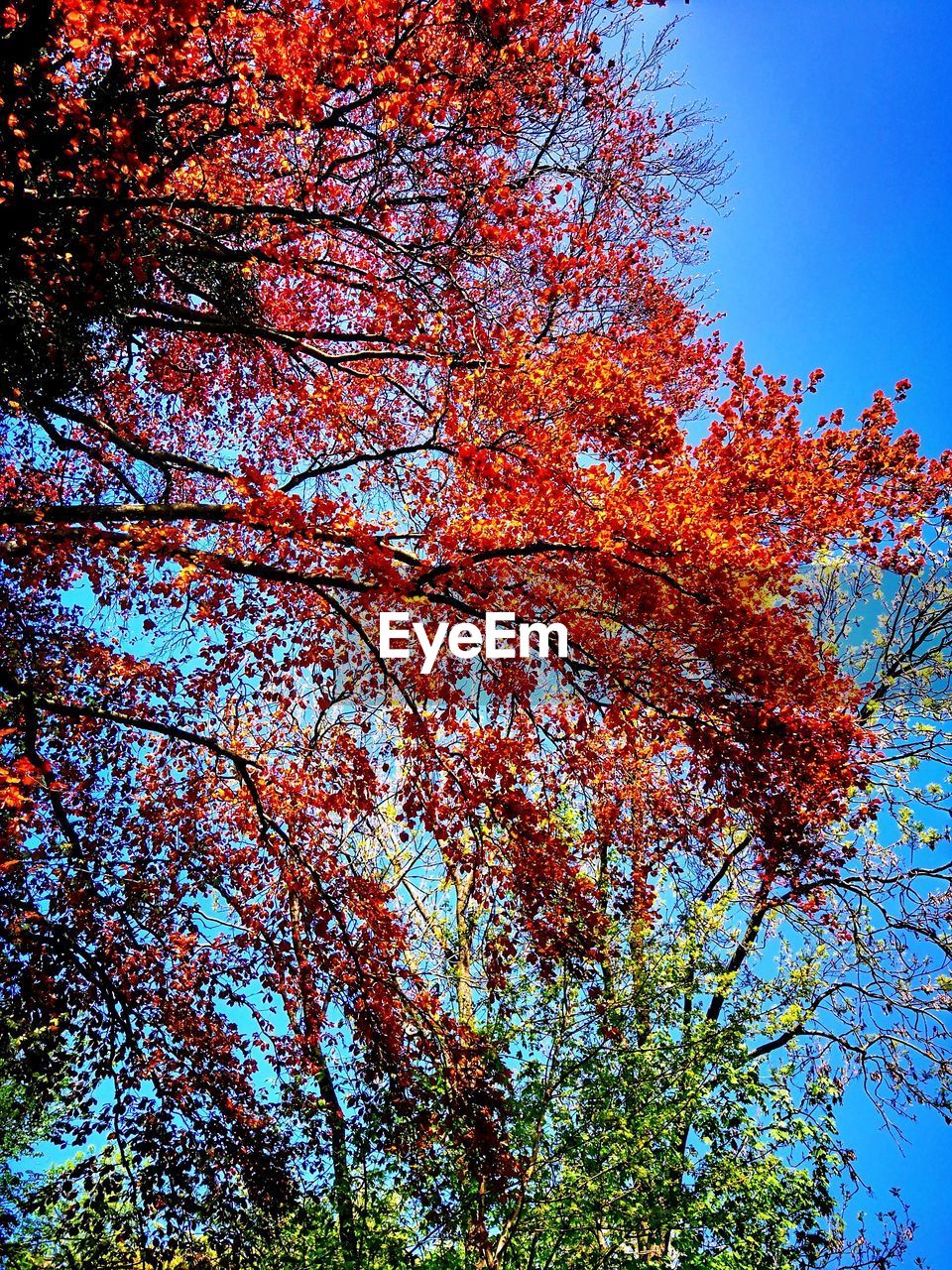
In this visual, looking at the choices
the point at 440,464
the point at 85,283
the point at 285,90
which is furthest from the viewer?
the point at 440,464

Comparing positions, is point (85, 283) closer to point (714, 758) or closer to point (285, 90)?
point (285, 90)

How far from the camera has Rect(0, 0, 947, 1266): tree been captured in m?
6.45

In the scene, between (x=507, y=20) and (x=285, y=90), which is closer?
(x=285, y=90)

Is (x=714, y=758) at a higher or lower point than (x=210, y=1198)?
higher

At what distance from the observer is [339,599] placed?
24.0 ft

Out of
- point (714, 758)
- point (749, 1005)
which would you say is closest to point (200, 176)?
point (714, 758)

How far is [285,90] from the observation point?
6.89m

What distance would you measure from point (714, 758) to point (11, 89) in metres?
7.45

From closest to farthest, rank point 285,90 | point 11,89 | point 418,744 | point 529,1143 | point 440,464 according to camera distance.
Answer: point 11,89
point 285,90
point 418,744
point 529,1143
point 440,464

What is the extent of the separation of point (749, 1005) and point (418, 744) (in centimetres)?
532

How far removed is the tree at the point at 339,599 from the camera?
6453 millimetres

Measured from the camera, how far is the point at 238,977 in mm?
8469

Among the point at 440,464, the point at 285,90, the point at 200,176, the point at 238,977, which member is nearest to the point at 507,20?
the point at 285,90

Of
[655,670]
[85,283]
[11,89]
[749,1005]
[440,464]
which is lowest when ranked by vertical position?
[749,1005]
